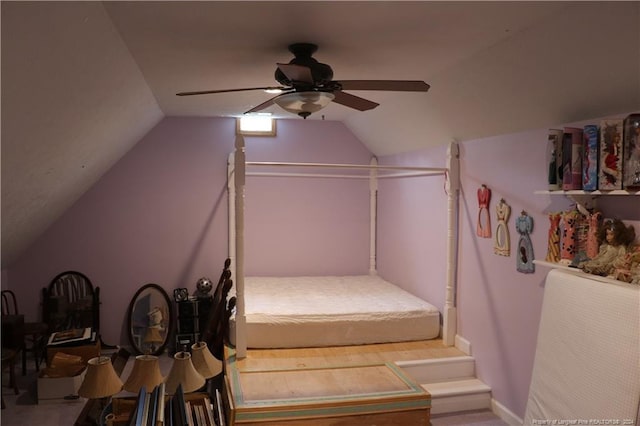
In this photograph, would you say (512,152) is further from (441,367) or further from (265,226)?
(265,226)

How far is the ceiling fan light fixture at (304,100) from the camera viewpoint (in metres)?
2.56

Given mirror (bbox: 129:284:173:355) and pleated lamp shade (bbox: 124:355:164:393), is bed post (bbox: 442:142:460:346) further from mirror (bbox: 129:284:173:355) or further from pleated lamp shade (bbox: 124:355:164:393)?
mirror (bbox: 129:284:173:355)

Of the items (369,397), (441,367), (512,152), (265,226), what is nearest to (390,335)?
(441,367)

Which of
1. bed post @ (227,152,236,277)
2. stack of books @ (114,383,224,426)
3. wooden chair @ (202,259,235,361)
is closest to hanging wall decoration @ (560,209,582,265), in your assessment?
stack of books @ (114,383,224,426)

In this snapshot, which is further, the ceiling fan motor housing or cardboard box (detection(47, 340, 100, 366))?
cardboard box (detection(47, 340, 100, 366))

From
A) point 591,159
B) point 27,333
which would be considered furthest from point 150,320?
point 591,159

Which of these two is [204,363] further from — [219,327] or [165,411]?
[219,327]

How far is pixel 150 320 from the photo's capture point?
16.4 ft

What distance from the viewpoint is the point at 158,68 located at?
122 inches

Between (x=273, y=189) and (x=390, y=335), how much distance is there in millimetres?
2215

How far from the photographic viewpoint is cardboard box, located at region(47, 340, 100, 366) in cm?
399

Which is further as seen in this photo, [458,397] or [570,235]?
[458,397]

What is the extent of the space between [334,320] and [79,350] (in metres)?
2.12

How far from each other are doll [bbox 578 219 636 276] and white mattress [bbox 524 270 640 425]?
9 centimetres
